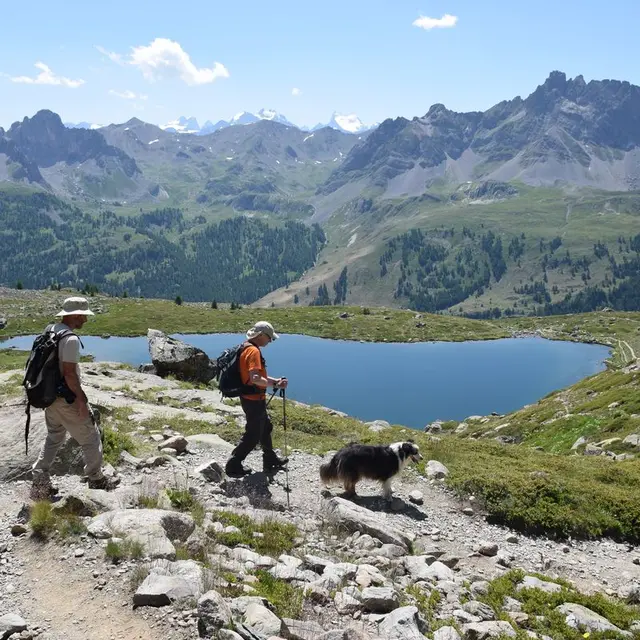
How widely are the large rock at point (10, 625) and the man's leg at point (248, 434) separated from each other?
774 cm

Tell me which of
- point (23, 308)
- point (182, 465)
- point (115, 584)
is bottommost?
point (23, 308)

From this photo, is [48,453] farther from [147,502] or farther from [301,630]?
[301,630]

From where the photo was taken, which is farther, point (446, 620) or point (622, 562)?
point (622, 562)

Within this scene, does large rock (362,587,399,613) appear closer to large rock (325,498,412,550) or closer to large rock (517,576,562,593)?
large rock (517,576,562,593)

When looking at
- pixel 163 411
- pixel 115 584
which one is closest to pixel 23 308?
pixel 163 411

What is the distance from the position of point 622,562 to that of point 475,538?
12.3 ft

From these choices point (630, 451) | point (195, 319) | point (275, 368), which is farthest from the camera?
point (195, 319)

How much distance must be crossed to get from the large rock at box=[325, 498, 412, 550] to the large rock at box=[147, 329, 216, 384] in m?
26.5

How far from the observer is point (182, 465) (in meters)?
15.8

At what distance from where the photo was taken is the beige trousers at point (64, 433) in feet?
37.0

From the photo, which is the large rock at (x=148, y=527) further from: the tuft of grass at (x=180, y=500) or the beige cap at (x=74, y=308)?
the beige cap at (x=74, y=308)

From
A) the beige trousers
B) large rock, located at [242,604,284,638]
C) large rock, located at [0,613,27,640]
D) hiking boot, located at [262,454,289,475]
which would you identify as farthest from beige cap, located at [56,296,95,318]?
hiking boot, located at [262,454,289,475]

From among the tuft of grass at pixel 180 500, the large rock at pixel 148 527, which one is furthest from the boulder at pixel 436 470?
the large rock at pixel 148 527

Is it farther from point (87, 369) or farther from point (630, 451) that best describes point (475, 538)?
point (87, 369)
